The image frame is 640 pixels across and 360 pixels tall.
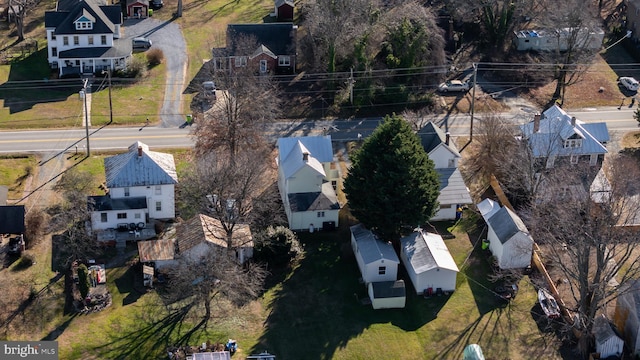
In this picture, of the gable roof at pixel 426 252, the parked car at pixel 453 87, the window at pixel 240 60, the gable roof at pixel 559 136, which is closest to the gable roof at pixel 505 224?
the gable roof at pixel 426 252

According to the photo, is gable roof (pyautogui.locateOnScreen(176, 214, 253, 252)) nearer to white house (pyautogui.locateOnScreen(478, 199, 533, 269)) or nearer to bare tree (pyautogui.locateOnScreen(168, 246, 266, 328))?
bare tree (pyautogui.locateOnScreen(168, 246, 266, 328))

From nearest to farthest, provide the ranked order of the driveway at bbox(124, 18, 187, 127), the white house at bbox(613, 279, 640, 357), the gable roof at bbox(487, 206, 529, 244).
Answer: the white house at bbox(613, 279, 640, 357) → the gable roof at bbox(487, 206, 529, 244) → the driveway at bbox(124, 18, 187, 127)

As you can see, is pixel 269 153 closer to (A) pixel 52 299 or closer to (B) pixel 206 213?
(B) pixel 206 213

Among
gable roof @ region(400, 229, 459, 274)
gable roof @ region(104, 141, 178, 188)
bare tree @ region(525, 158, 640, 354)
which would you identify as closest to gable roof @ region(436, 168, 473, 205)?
gable roof @ region(400, 229, 459, 274)

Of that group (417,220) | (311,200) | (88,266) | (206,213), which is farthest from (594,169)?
(88,266)

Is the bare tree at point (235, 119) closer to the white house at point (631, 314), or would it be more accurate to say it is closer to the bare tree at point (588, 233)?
the bare tree at point (588, 233)

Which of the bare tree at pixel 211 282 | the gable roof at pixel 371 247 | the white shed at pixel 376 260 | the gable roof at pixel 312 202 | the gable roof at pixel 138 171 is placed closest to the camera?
the bare tree at pixel 211 282
